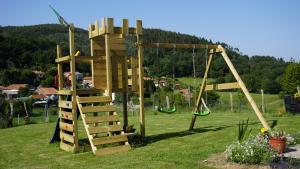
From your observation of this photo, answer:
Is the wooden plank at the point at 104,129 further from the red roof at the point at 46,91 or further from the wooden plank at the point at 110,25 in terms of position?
the red roof at the point at 46,91

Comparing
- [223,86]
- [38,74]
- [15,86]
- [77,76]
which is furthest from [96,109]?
[15,86]

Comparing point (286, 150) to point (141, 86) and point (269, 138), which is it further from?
point (141, 86)

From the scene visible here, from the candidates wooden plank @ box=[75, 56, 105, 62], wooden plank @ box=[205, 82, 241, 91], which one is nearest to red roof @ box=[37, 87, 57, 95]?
wooden plank @ box=[205, 82, 241, 91]

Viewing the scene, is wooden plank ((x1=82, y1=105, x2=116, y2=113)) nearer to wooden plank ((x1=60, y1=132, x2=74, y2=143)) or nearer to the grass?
wooden plank ((x1=60, y1=132, x2=74, y2=143))

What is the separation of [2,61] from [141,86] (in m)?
89.1

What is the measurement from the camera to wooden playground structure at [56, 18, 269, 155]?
10.0 metres

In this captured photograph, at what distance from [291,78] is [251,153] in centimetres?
6182

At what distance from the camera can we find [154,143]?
1078 cm

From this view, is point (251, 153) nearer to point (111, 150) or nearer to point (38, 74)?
point (111, 150)

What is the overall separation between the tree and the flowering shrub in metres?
59.4

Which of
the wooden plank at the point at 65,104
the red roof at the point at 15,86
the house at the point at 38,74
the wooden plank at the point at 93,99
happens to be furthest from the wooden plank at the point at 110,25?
the red roof at the point at 15,86

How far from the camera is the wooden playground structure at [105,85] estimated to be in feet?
33.0

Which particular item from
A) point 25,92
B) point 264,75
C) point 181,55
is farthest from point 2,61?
point 181,55

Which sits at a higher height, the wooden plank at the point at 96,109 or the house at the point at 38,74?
the house at the point at 38,74
